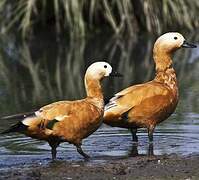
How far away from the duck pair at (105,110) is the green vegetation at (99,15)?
11.5 metres

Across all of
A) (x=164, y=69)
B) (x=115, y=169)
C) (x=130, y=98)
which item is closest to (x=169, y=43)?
(x=164, y=69)

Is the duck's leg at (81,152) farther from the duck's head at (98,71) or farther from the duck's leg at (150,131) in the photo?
the duck's leg at (150,131)

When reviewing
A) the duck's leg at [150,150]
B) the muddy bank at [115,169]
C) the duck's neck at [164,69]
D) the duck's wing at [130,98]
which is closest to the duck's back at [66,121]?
the muddy bank at [115,169]

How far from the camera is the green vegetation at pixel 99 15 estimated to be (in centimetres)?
2186

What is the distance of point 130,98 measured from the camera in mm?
9711

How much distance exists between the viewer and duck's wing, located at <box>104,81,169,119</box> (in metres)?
9.58

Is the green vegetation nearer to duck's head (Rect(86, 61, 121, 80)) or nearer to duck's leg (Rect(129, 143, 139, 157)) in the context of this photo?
duck's leg (Rect(129, 143, 139, 157))

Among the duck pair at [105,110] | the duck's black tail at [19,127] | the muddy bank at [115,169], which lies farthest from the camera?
the duck pair at [105,110]

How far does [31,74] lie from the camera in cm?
1664

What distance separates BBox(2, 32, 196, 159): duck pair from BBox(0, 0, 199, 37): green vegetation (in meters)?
11.5

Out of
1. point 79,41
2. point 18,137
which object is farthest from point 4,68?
point 18,137

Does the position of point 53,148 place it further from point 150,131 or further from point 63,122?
point 150,131

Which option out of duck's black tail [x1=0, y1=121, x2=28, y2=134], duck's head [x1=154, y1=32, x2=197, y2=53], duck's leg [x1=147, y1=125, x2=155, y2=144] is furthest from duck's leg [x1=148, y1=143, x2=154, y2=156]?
duck's black tail [x1=0, y1=121, x2=28, y2=134]

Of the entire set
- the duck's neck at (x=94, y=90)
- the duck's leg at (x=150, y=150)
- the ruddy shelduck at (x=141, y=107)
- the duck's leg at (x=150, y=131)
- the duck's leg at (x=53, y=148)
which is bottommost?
the duck's leg at (x=150, y=150)
